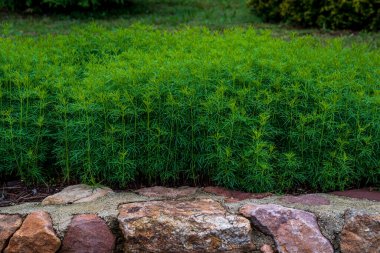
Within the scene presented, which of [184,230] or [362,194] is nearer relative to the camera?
[184,230]

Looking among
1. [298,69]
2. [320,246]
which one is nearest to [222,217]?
[320,246]

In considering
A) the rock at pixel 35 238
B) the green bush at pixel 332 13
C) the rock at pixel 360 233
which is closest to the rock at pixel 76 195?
the rock at pixel 35 238

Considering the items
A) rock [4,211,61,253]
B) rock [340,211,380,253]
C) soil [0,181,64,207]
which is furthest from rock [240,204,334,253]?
soil [0,181,64,207]

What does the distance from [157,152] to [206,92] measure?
0.49 m

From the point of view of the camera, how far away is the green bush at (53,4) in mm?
9156

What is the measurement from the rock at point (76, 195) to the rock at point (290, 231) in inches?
35.4

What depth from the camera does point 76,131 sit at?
388 cm

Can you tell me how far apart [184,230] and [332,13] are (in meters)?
5.49

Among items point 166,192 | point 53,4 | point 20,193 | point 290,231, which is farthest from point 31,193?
point 53,4

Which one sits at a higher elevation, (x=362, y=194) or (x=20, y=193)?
(x=362, y=194)

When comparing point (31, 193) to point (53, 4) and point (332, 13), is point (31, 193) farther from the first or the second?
point (53, 4)

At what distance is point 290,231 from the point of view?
3537 mm

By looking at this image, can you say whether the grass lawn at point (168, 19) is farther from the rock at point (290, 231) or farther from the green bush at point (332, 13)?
the rock at point (290, 231)

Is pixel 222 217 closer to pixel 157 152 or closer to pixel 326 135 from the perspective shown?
pixel 157 152
